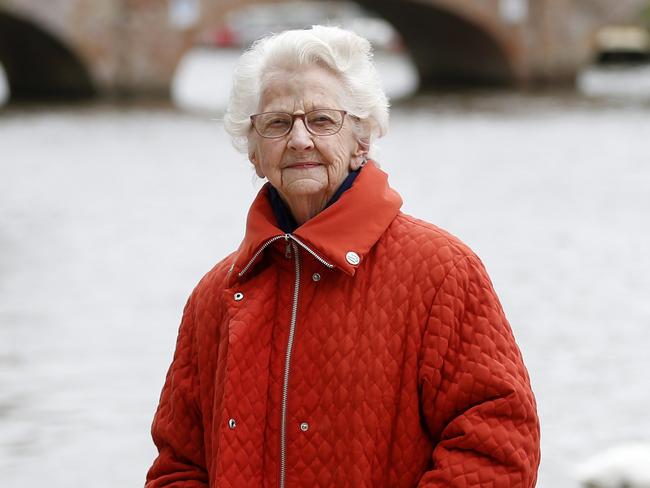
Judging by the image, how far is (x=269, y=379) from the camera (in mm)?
2195

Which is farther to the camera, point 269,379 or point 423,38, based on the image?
point 423,38

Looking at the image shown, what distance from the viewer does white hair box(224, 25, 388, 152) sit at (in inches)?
86.8

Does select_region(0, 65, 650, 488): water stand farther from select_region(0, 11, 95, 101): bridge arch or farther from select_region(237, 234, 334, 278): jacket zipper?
select_region(0, 11, 95, 101): bridge arch

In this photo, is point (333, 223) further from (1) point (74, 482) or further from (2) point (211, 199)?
(2) point (211, 199)

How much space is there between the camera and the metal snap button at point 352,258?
214cm

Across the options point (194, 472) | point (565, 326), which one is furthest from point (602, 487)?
point (565, 326)

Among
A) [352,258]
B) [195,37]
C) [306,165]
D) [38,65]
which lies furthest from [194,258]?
[38,65]

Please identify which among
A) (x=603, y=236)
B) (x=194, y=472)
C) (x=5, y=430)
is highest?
(x=603, y=236)

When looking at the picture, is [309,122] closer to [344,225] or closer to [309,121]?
[309,121]

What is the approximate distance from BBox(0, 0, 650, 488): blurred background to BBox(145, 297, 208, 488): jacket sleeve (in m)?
0.68

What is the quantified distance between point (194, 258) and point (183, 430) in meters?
6.67

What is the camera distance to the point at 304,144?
7.30 feet

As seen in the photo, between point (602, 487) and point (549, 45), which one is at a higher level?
point (549, 45)

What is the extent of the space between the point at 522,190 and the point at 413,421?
1022 cm
